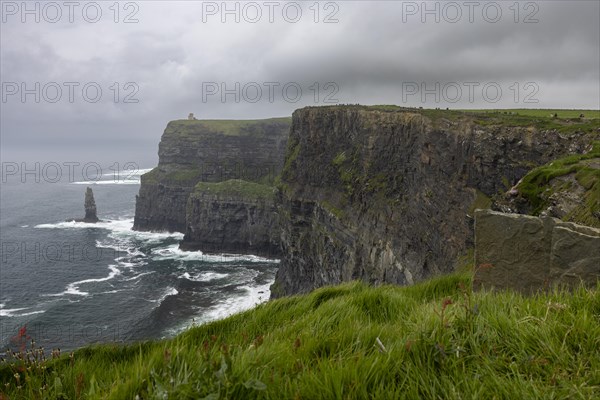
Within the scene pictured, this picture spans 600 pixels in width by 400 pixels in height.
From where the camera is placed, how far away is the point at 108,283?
240 ft

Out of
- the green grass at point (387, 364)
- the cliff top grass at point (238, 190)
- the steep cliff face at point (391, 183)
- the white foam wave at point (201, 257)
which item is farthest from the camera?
the cliff top grass at point (238, 190)

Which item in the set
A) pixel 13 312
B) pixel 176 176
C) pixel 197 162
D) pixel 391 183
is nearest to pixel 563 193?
pixel 391 183

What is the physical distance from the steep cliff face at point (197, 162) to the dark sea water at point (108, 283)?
7.72m

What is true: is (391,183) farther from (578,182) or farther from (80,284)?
(80,284)

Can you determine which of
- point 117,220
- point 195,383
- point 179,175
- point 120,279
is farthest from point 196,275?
point 195,383

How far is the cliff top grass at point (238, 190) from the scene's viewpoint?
335ft

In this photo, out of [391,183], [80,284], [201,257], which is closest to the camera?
[391,183]

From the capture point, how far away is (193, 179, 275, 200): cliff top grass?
10219cm

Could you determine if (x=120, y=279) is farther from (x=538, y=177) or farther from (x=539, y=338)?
(x=539, y=338)

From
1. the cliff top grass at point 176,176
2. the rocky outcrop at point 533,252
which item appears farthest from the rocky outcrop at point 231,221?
the rocky outcrop at point 533,252

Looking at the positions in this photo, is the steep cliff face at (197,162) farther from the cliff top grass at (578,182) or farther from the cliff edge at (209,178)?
the cliff top grass at (578,182)

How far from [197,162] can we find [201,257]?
50690 mm

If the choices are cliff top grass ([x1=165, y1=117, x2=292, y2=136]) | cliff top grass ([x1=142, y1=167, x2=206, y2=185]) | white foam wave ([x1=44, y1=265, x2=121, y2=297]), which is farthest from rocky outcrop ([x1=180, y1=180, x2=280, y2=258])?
cliff top grass ([x1=165, y1=117, x2=292, y2=136])

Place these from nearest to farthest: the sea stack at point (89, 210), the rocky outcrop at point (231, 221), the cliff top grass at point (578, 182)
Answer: the cliff top grass at point (578, 182)
the rocky outcrop at point (231, 221)
the sea stack at point (89, 210)
